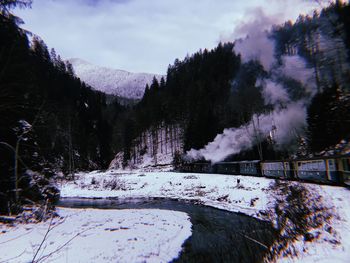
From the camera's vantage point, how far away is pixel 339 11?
4.40 meters

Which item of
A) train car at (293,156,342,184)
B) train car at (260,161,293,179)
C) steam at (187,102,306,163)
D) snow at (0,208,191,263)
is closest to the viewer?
snow at (0,208,191,263)

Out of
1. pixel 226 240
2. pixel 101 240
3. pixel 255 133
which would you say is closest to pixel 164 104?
pixel 255 133

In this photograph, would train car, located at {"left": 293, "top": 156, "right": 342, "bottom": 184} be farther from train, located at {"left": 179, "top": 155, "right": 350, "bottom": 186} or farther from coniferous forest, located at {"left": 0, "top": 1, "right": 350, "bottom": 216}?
coniferous forest, located at {"left": 0, "top": 1, "right": 350, "bottom": 216}

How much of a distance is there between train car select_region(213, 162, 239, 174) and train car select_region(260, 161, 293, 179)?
6.55m

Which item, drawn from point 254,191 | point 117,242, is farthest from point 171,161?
point 117,242

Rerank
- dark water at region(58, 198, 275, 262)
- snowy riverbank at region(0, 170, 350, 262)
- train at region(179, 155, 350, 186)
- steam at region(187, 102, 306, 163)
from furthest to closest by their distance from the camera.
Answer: steam at region(187, 102, 306, 163), train at region(179, 155, 350, 186), dark water at region(58, 198, 275, 262), snowy riverbank at region(0, 170, 350, 262)

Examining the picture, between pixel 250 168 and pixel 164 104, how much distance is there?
4772cm

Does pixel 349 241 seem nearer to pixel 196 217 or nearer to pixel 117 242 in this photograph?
pixel 117 242

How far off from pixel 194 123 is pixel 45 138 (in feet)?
163

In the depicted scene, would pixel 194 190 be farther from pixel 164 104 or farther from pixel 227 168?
pixel 164 104

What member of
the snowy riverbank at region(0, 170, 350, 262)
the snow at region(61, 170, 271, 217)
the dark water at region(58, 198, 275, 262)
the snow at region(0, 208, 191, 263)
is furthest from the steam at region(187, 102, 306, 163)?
the snow at region(0, 208, 191, 263)

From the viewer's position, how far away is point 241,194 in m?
22.2

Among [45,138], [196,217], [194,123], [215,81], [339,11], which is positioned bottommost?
[196,217]

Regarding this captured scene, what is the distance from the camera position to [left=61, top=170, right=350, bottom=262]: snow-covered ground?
7117 millimetres
